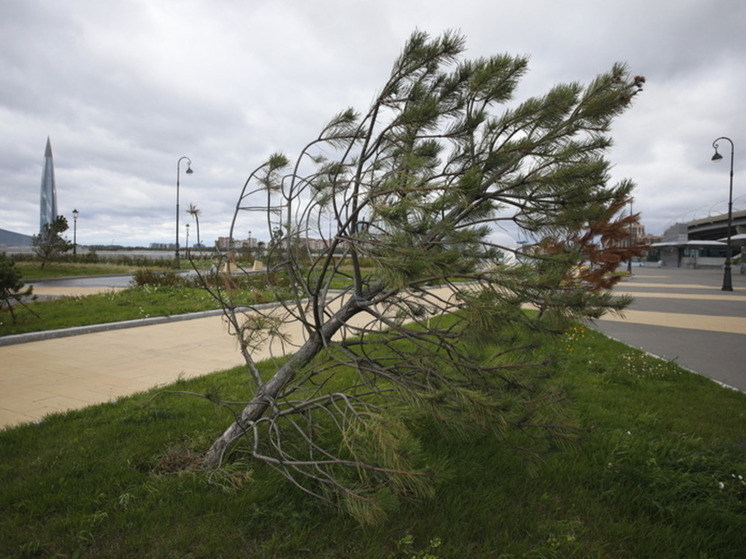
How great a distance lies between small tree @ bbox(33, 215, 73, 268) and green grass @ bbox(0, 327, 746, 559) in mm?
30030

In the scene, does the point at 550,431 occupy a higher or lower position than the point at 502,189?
lower

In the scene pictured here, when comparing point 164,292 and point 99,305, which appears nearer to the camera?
point 99,305

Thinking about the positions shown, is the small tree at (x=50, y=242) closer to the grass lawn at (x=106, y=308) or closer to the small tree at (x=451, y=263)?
the grass lawn at (x=106, y=308)

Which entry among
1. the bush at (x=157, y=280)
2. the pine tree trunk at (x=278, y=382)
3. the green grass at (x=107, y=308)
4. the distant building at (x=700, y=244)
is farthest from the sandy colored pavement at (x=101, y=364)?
the distant building at (x=700, y=244)

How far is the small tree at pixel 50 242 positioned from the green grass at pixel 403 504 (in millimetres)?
30030

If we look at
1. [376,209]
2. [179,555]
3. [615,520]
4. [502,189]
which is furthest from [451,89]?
[179,555]

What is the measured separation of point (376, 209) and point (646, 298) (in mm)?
18874

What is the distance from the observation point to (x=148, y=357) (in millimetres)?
7078

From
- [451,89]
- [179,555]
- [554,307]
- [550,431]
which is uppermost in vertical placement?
[451,89]

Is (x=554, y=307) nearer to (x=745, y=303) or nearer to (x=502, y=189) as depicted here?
(x=502, y=189)

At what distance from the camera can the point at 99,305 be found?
11328 mm

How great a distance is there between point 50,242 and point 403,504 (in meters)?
33.2

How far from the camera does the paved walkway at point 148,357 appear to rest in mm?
5176

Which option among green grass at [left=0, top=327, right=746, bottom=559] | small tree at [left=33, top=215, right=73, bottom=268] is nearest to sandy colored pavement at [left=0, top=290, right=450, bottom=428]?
green grass at [left=0, top=327, right=746, bottom=559]
